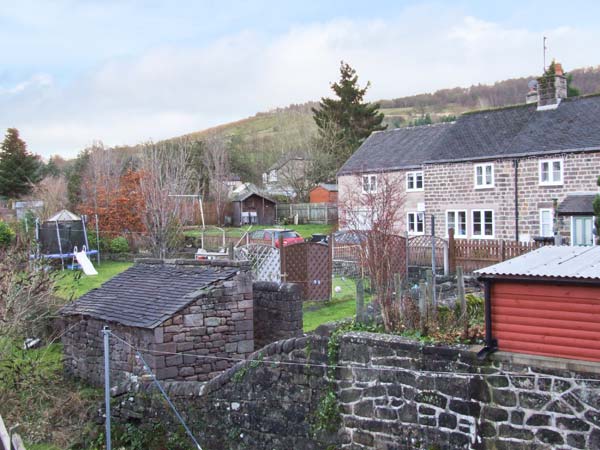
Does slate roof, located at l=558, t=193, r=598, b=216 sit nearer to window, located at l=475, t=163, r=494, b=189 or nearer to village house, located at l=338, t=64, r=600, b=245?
village house, located at l=338, t=64, r=600, b=245

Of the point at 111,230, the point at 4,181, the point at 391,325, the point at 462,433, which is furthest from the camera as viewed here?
the point at 4,181

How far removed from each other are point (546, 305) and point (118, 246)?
28722 millimetres

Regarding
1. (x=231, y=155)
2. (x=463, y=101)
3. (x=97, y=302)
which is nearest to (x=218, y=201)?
(x=231, y=155)

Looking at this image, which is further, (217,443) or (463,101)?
(463,101)

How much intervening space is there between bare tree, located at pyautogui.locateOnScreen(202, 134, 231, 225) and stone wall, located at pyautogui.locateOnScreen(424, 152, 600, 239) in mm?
23659

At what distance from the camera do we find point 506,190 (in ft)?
98.7

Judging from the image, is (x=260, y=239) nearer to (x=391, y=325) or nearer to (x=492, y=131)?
(x=492, y=131)

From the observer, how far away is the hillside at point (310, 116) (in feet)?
235

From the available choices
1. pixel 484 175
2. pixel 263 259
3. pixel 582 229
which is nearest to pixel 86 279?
pixel 263 259

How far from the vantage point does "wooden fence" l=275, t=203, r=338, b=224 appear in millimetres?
50312

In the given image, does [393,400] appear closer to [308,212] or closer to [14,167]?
[308,212]

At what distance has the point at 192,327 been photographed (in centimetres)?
1201

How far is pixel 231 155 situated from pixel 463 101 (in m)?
62.5

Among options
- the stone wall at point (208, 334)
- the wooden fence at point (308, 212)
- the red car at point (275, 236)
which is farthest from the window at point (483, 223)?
the stone wall at point (208, 334)
